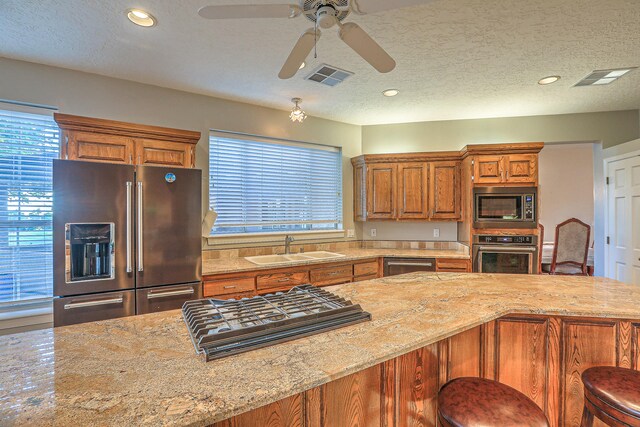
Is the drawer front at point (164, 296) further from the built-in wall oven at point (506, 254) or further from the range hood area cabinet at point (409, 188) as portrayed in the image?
the built-in wall oven at point (506, 254)

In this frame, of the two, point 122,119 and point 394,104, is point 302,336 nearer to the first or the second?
point 122,119

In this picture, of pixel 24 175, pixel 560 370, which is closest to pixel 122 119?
pixel 24 175

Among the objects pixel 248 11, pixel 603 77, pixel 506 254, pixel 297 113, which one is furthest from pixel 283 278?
pixel 603 77

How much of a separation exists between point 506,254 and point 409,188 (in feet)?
4.42

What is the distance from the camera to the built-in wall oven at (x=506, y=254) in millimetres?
3481

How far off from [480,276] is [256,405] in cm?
198

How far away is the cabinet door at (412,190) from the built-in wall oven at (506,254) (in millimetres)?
749

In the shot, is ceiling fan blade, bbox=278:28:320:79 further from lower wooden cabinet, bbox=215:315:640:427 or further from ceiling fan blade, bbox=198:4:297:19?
lower wooden cabinet, bbox=215:315:640:427

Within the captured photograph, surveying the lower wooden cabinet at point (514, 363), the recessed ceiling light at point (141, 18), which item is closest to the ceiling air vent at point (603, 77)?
the lower wooden cabinet at point (514, 363)

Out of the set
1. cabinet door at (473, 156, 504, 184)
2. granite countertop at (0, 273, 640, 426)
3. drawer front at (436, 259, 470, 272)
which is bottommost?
A: drawer front at (436, 259, 470, 272)

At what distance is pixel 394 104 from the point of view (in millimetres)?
3576

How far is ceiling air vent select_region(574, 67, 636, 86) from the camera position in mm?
2727

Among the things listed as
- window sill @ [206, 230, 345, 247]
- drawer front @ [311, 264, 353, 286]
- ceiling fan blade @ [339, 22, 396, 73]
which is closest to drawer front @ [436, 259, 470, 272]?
drawer front @ [311, 264, 353, 286]

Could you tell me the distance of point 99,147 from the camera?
8.00 ft
